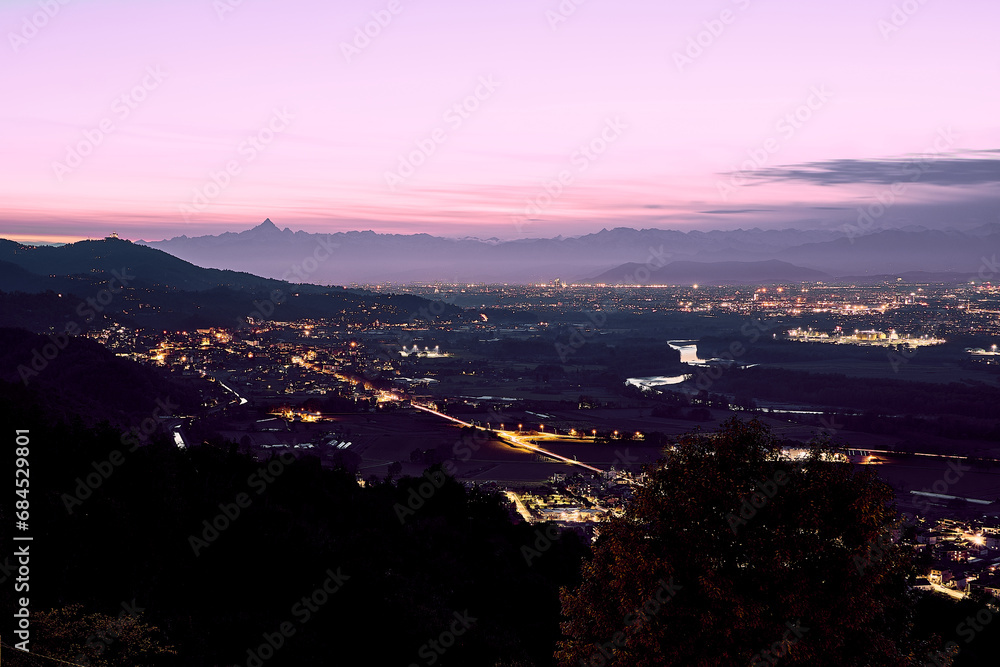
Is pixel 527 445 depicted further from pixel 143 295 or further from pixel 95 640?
pixel 143 295

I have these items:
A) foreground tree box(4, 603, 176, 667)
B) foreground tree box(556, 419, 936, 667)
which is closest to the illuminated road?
foreground tree box(4, 603, 176, 667)

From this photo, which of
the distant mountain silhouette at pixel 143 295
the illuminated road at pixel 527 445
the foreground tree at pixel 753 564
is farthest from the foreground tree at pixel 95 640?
the distant mountain silhouette at pixel 143 295

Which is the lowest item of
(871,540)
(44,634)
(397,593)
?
(397,593)

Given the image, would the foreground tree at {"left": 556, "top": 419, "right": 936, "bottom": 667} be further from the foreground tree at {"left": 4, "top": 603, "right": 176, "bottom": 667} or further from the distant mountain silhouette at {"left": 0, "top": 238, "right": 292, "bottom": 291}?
the distant mountain silhouette at {"left": 0, "top": 238, "right": 292, "bottom": 291}

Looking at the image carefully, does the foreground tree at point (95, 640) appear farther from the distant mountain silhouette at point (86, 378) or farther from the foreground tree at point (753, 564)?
the distant mountain silhouette at point (86, 378)

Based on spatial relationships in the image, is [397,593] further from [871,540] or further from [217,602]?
[871,540]

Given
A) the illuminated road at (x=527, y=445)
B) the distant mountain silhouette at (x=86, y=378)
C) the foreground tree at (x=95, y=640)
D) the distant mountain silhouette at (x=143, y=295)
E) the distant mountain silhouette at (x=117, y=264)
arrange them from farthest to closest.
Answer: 1. the distant mountain silhouette at (x=117, y=264)
2. the distant mountain silhouette at (x=143, y=295)
3. the illuminated road at (x=527, y=445)
4. the distant mountain silhouette at (x=86, y=378)
5. the foreground tree at (x=95, y=640)

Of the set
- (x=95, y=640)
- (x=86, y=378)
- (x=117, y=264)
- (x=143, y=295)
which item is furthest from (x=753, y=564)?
(x=117, y=264)

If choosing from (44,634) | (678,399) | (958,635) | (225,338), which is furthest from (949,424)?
(225,338)
